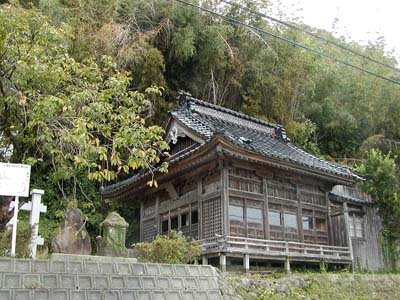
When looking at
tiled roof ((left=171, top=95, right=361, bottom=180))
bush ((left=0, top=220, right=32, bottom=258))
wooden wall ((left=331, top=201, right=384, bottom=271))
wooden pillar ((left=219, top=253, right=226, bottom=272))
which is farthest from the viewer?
wooden wall ((left=331, top=201, right=384, bottom=271))

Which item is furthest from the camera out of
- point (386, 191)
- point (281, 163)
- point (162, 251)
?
point (386, 191)

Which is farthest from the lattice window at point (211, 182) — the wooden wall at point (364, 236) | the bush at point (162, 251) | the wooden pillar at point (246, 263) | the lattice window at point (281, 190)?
the wooden wall at point (364, 236)

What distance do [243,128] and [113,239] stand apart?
8666mm

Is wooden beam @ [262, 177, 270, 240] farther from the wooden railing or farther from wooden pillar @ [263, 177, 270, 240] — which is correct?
the wooden railing

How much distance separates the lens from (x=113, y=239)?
994 centimetres

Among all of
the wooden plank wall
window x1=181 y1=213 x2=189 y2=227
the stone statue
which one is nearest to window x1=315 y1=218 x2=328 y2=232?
the wooden plank wall

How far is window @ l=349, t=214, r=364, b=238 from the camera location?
16.1 meters

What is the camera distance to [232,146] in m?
11.8

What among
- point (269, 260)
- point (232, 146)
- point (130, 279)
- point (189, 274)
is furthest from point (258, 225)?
point (130, 279)

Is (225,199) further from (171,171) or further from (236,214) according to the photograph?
(171,171)

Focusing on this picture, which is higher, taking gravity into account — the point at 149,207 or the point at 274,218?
the point at 149,207

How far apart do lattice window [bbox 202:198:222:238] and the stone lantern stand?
348cm

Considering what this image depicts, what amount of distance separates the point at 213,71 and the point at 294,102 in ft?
A: 16.3

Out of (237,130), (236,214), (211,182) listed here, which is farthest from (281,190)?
(237,130)
